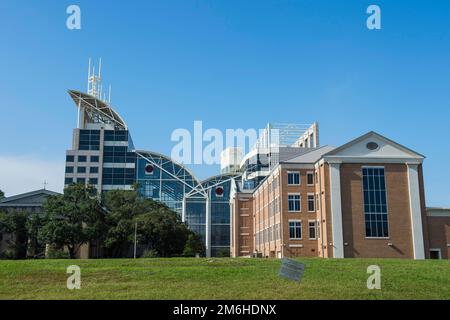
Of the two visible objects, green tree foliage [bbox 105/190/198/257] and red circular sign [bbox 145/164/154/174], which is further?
red circular sign [bbox 145/164/154/174]

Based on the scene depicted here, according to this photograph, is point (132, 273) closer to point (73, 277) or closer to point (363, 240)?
point (73, 277)

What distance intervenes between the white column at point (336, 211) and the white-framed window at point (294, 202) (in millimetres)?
5551

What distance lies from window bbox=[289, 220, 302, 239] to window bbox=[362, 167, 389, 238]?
25.3ft

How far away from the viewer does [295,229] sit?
182 feet

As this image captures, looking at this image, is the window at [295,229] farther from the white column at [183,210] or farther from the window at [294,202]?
the white column at [183,210]

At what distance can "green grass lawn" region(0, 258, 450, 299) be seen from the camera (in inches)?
757

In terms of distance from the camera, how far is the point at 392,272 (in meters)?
25.4

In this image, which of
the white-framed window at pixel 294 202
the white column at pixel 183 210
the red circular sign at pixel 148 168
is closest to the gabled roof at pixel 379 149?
the white-framed window at pixel 294 202

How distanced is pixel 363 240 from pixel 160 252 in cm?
2522

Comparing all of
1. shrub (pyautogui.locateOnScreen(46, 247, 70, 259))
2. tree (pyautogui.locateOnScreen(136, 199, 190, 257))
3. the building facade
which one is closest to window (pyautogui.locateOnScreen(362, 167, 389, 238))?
the building facade

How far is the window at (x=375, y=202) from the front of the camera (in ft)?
166

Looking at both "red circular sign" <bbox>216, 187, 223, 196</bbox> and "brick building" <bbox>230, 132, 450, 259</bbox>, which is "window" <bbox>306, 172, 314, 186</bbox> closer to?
"brick building" <bbox>230, 132, 450, 259</bbox>
